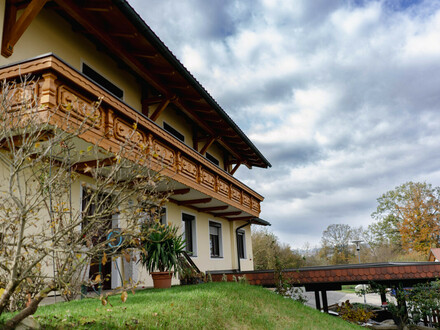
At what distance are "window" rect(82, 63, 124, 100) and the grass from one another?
6.00 m

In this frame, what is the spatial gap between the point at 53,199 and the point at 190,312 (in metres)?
3.03

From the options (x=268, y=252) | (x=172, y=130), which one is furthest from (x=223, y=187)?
(x=268, y=252)

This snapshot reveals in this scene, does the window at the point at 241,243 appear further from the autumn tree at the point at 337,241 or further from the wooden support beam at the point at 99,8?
the autumn tree at the point at 337,241

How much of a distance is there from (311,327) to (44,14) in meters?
9.59

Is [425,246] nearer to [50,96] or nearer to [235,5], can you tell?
[235,5]

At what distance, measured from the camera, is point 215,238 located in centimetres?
1823

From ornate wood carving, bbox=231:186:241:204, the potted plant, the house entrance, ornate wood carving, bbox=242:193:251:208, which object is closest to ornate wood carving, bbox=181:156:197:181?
the potted plant

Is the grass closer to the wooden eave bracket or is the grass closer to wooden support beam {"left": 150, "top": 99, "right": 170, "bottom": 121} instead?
the wooden eave bracket

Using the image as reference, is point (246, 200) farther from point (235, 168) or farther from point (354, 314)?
point (354, 314)

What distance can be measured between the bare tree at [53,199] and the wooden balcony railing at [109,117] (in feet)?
0.71

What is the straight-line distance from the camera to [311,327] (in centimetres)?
878

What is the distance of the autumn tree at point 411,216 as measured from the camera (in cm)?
4166

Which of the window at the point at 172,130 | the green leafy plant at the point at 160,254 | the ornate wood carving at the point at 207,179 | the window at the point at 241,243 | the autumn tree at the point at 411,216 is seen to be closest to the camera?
the green leafy plant at the point at 160,254

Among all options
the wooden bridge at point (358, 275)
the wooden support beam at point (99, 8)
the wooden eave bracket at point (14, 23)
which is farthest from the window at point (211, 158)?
the wooden eave bracket at point (14, 23)
